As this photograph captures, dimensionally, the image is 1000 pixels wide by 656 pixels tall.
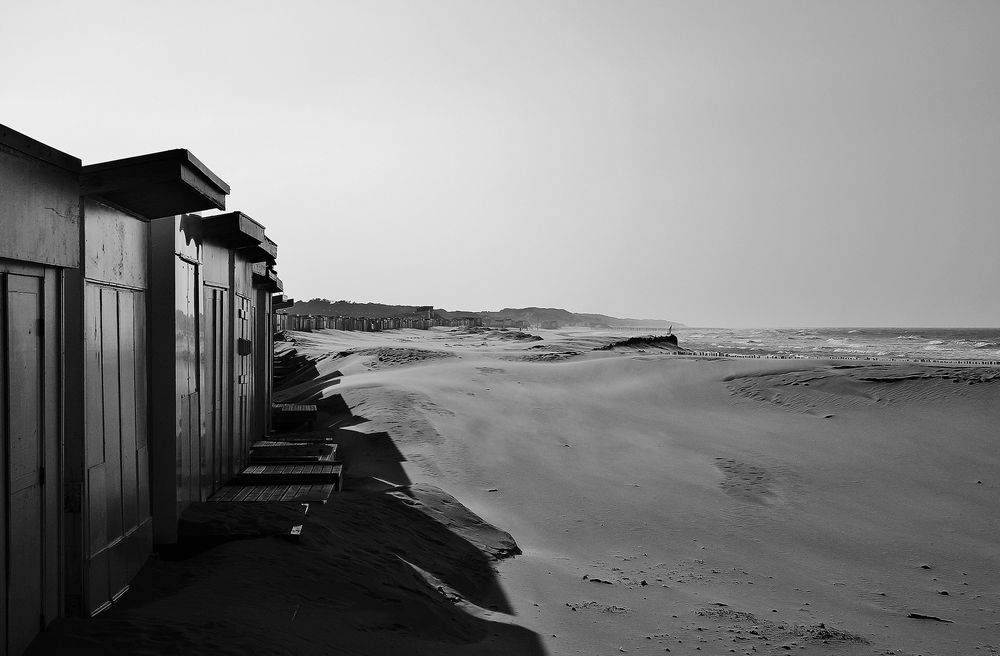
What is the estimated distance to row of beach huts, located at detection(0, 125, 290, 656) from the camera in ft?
10.9

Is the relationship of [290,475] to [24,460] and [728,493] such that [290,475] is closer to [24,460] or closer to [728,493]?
[24,460]

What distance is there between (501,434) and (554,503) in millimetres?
3692

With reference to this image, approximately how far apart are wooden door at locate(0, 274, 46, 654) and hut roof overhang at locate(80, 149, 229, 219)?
780 mm

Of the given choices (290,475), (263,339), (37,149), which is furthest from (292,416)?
(37,149)

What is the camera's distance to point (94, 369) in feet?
13.5

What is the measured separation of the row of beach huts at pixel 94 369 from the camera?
3.32m

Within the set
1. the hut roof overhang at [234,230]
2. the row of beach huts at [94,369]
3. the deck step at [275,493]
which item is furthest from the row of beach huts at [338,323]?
the row of beach huts at [94,369]

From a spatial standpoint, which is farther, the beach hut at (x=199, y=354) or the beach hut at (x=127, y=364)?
the beach hut at (x=199, y=354)

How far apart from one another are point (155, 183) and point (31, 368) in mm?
1386

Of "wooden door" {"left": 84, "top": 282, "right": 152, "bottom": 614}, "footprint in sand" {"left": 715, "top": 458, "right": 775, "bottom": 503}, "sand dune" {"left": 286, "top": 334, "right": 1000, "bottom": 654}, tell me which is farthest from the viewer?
"footprint in sand" {"left": 715, "top": 458, "right": 775, "bottom": 503}

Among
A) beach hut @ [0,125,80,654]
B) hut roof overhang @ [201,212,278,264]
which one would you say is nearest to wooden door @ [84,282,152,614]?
beach hut @ [0,125,80,654]

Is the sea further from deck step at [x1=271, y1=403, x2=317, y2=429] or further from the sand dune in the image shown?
deck step at [x1=271, y1=403, x2=317, y2=429]

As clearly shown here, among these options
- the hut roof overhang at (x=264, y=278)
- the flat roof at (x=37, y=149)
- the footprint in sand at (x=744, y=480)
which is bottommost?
the footprint in sand at (x=744, y=480)

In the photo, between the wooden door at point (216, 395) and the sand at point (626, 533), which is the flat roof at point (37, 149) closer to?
the sand at point (626, 533)
